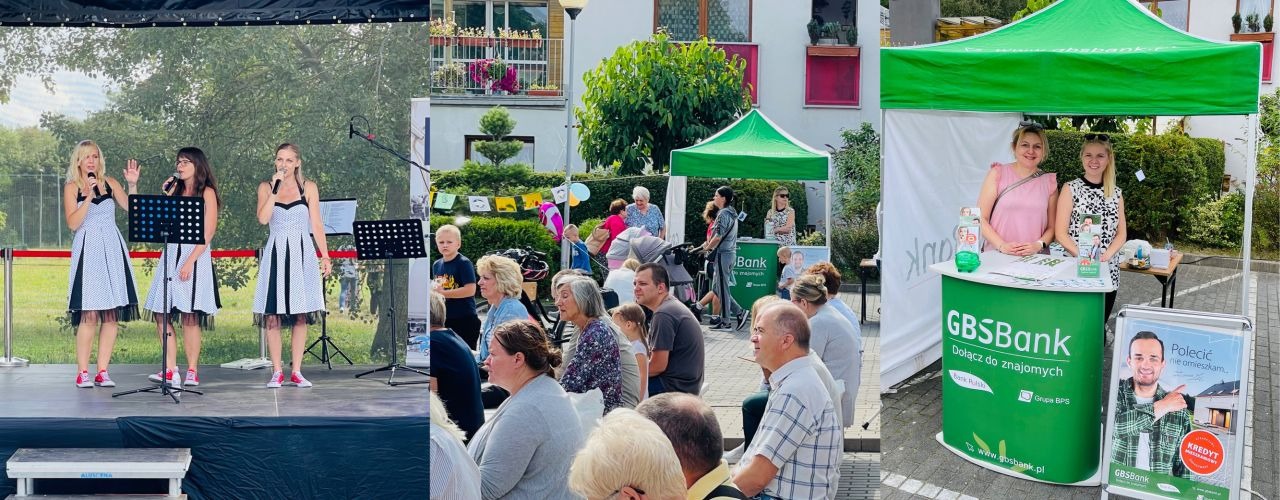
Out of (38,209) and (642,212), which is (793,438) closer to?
(642,212)

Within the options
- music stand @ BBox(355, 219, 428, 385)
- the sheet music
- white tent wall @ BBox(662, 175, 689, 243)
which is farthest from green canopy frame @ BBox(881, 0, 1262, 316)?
the sheet music

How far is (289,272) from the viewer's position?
5738 mm

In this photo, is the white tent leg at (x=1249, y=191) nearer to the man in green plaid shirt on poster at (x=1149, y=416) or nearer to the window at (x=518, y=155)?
the man in green plaid shirt on poster at (x=1149, y=416)

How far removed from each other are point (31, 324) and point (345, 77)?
6.88 feet

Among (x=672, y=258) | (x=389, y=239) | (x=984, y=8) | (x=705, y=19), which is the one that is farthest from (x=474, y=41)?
(x=984, y=8)

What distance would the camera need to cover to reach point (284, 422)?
5156 mm

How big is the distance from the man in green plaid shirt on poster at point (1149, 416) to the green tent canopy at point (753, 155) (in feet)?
4.86

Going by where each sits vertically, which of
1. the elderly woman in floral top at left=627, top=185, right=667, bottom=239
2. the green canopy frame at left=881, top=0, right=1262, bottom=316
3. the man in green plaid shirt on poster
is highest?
the green canopy frame at left=881, top=0, right=1262, bottom=316

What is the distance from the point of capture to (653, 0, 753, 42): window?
14.1 ft

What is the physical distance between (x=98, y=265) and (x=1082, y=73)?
4.72 m

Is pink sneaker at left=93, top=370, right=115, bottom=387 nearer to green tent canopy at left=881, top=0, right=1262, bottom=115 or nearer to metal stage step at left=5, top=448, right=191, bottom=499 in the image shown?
metal stage step at left=5, top=448, right=191, bottom=499

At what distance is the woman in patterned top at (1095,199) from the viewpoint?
169 inches

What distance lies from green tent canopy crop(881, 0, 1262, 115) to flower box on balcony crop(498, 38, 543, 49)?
126cm

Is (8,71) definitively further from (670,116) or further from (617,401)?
(617,401)
